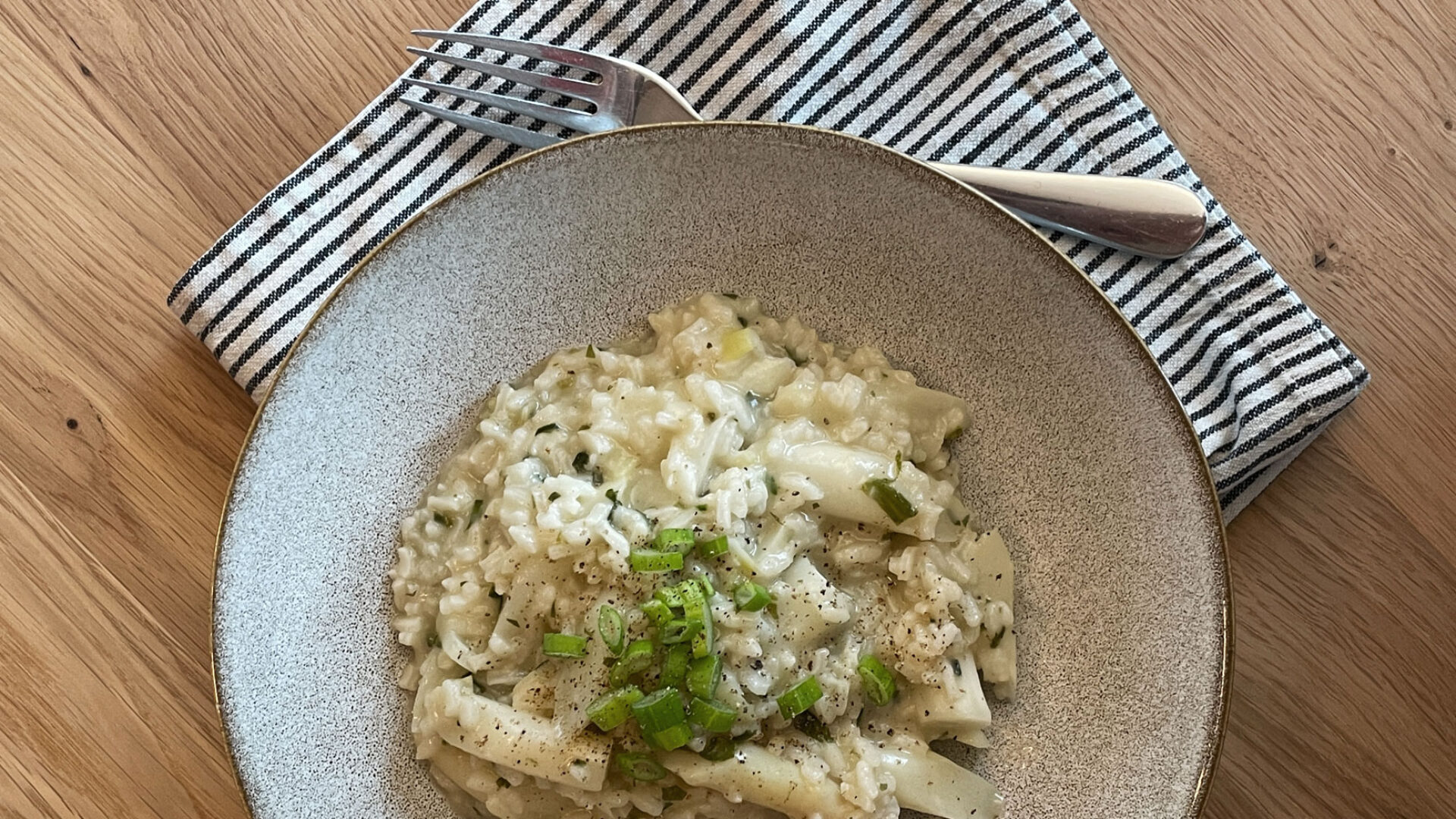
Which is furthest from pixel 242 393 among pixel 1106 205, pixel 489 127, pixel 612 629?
pixel 1106 205

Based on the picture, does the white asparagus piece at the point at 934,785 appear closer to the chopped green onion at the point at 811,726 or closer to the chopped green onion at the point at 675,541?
the chopped green onion at the point at 811,726

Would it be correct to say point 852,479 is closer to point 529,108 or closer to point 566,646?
point 566,646

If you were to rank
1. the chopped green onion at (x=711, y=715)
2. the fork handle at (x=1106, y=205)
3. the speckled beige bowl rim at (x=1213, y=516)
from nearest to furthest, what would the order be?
1. the chopped green onion at (x=711, y=715)
2. the speckled beige bowl rim at (x=1213, y=516)
3. the fork handle at (x=1106, y=205)

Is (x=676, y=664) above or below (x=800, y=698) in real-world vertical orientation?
above

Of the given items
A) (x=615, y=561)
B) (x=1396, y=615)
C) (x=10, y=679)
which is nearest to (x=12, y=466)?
(x=10, y=679)

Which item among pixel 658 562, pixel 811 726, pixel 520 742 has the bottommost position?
pixel 811 726

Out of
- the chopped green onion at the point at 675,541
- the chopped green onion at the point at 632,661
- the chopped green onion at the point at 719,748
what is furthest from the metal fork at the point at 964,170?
the chopped green onion at the point at 719,748
